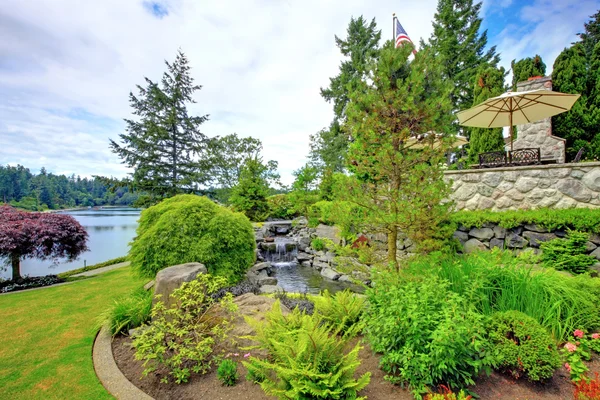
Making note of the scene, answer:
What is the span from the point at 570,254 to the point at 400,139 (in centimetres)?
344

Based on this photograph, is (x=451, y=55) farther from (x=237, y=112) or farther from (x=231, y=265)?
(x=231, y=265)

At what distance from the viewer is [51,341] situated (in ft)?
9.89

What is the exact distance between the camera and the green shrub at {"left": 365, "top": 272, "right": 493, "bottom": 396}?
6.08 ft

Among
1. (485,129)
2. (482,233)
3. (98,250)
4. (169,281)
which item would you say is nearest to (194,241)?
(169,281)

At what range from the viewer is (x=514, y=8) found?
727 centimetres

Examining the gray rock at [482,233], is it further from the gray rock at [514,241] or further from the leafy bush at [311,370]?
the leafy bush at [311,370]

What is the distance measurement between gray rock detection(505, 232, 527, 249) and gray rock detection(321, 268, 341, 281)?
12.7ft

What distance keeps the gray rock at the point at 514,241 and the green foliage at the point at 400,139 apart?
7.69ft

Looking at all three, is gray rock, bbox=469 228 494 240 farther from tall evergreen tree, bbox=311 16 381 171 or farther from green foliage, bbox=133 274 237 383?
tall evergreen tree, bbox=311 16 381 171

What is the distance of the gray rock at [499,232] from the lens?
483cm

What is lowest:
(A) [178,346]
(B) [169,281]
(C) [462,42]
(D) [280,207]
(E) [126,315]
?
(E) [126,315]

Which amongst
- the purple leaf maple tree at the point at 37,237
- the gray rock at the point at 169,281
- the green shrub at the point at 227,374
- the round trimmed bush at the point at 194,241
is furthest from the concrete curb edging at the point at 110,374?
the purple leaf maple tree at the point at 37,237

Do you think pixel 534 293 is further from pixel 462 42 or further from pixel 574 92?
pixel 462 42

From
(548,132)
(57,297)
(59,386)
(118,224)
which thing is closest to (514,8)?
(548,132)
